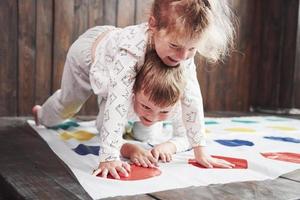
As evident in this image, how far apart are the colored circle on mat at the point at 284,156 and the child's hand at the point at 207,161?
17 cm

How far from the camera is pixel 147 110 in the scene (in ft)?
3.19

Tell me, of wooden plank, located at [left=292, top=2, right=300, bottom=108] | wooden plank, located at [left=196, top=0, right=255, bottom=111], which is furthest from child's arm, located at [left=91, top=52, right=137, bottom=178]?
wooden plank, located at [left=292, top=2, right=300, bottom=108]

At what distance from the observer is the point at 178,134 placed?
3.80ft

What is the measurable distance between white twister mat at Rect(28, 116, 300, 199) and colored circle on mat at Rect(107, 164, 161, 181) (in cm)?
2

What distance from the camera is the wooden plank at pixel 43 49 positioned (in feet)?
5.67

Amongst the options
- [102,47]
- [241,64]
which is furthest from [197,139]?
[241,64]

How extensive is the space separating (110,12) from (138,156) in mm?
1100

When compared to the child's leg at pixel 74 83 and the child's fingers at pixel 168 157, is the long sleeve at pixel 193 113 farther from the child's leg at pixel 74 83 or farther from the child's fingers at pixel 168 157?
the child's leg at pixel 74 83

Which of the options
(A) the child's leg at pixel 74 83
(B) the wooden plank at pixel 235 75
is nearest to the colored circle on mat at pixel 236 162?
(A) the child's leg at pixel 74 83

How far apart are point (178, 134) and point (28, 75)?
2.81 feet

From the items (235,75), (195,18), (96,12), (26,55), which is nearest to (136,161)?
(195,18)

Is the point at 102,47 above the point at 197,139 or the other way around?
above

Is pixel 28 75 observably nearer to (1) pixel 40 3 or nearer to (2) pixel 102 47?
(1) pixel 40 3

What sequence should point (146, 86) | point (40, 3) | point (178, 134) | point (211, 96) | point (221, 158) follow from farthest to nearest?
point (211, 96)
point (40, 3)
point (178, 134)
point (221, 158)
point (146, 86)
